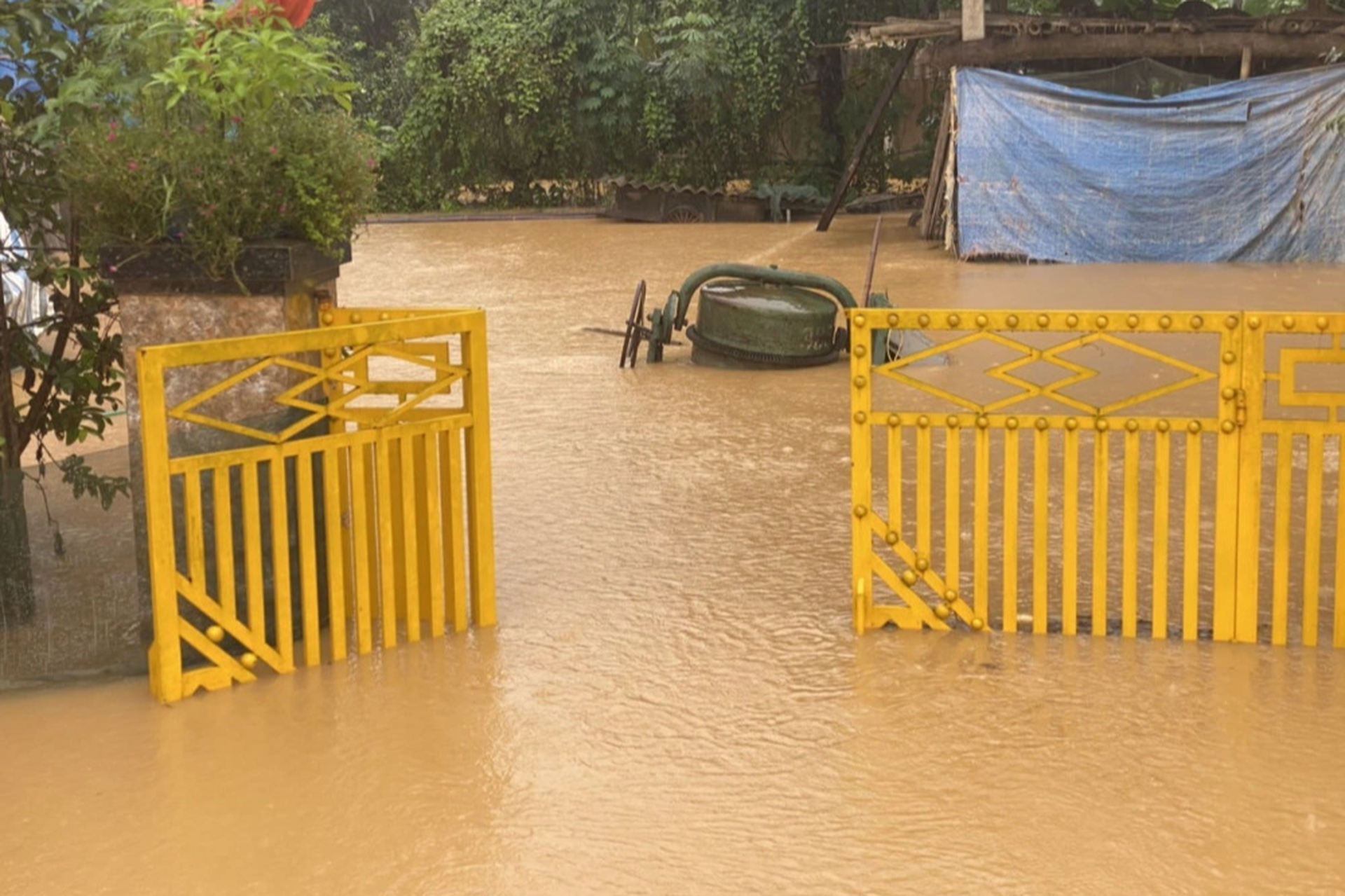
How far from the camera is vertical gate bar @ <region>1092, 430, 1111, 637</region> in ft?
Answer: 18.5

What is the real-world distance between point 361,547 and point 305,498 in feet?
1.05

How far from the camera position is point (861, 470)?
224 inches

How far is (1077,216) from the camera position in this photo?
1892cm

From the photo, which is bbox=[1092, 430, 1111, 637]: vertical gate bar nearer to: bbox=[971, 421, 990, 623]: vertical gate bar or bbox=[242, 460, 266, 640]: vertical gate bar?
bbox=[971, 421, 990, 623]: vertical gate bar

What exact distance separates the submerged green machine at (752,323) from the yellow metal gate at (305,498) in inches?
224

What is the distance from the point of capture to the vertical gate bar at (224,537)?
5.14 metres

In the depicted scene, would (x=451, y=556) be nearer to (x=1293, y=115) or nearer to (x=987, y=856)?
(x=987, y=856)

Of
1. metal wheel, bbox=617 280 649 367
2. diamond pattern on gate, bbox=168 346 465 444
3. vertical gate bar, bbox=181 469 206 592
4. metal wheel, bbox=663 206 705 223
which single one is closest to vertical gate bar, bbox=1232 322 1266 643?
diamond pattern on gate, bbox=168 346 465 444

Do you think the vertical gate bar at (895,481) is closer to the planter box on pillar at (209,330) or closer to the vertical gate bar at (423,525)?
the vertical gate bar at (423,525)

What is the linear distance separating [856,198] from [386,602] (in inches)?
904

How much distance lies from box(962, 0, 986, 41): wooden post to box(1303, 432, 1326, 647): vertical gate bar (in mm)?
14840

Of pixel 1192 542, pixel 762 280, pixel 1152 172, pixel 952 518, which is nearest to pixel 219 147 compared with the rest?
pixel 952 518

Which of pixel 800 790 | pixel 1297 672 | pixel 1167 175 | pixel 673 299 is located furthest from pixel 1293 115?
pixel 800 790

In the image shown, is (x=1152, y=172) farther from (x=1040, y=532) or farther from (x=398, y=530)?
(x=398, y=530)
